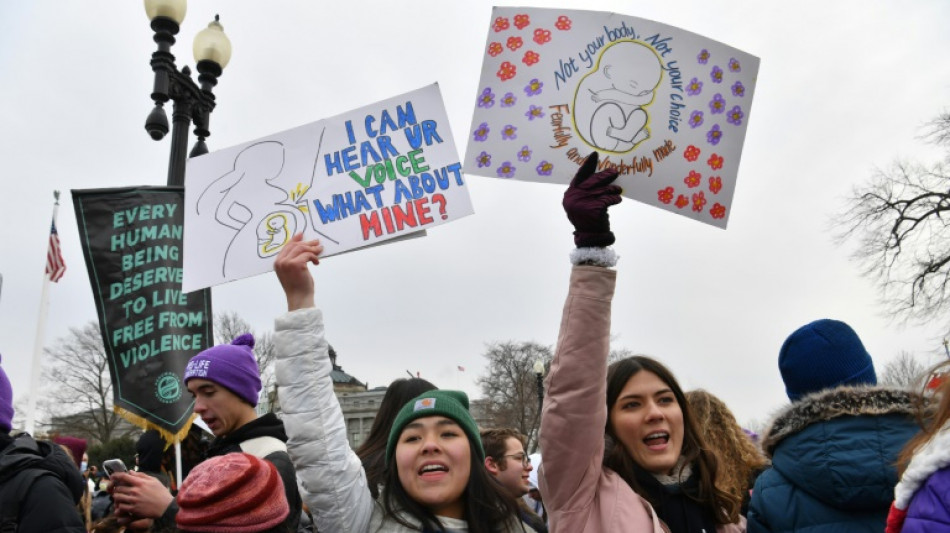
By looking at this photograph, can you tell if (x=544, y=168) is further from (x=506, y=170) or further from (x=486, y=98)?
(x=486, y=98)

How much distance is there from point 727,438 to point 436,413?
1944 millimetres

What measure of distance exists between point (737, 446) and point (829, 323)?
4.79 feet

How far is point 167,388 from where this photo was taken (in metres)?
3.69

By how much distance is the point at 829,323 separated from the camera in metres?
2.27

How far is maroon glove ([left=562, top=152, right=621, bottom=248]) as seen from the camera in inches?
79.9

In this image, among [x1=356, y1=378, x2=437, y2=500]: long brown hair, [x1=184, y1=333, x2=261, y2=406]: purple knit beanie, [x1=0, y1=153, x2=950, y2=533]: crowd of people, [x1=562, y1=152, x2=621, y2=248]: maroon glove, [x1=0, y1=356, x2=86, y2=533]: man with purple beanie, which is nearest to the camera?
[x1=0, y1=153, x2=950, y2=533]: crowd of people

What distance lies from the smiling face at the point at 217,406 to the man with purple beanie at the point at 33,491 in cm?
59

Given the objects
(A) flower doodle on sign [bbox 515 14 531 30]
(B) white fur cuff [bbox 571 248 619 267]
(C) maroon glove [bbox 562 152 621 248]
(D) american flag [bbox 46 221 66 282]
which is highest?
(D) american flag [bbox 46 221 66 282]

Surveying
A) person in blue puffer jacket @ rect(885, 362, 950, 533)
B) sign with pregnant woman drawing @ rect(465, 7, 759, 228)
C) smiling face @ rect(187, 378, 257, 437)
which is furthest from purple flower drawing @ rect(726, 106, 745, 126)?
smiling face @ rect(187, 378, 257, 437)

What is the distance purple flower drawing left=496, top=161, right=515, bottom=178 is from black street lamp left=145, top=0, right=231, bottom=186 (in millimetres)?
3502

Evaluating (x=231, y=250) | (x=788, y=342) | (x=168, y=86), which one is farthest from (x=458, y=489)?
(x=168, y=86)

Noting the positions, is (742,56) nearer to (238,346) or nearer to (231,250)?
(231,250)

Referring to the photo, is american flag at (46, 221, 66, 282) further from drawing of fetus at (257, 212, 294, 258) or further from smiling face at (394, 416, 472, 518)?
smiling face at (394, 416, 472, 518)

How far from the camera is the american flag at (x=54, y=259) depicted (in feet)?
28.9
